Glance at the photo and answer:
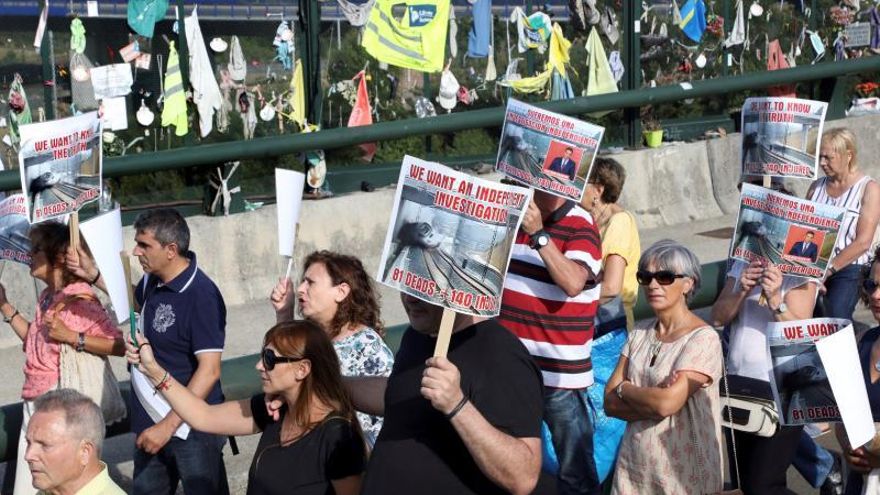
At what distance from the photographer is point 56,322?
6367mm

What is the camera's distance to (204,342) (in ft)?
20.1

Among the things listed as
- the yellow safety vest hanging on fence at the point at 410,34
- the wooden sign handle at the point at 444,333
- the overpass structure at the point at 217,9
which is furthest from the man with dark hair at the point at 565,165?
the yellow safety vest hanging on fence at the point at 410,34

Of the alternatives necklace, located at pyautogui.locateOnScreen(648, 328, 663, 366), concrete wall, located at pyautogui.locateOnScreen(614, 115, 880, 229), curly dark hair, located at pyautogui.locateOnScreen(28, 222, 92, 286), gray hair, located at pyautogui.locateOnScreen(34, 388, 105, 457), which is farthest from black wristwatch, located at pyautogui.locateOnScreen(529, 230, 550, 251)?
concrete wall, located at pyautogui.locateOnScreen(614, 115, 880, 229)

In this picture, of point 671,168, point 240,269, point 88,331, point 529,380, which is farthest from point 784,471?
point 671,168

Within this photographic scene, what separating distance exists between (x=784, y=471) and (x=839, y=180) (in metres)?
2.35

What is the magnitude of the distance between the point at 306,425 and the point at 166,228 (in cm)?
156

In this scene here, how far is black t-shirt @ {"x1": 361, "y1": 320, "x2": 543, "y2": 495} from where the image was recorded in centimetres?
443

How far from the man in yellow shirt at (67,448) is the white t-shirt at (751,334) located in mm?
2822

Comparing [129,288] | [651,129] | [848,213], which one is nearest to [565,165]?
[129,288]

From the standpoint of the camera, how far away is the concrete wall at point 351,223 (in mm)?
10383

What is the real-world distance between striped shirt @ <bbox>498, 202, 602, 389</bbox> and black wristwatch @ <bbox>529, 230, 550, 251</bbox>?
0.55ft

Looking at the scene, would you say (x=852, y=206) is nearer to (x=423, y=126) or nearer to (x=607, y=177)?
(x=607, y=177)

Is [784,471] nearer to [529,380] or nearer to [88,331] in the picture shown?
[529,380]

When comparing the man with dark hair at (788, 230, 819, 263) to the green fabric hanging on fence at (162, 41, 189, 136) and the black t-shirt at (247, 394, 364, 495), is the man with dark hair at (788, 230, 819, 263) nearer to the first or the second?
the black t-shirt at (247, 394, 364, 495)
